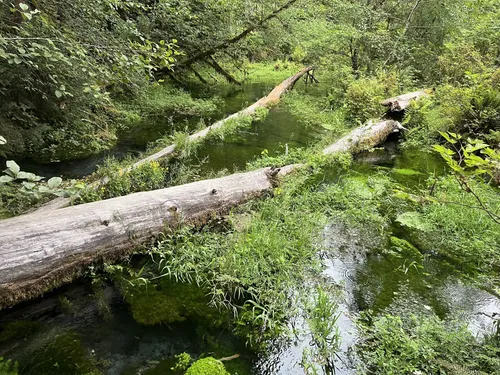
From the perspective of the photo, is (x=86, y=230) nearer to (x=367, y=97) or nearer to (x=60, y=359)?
(x=60, y=359)

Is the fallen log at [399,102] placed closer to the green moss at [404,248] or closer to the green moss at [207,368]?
the green moss at [404,248]

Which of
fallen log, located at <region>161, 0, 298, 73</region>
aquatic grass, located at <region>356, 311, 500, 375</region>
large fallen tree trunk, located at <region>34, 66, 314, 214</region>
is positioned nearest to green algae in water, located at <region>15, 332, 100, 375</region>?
large fallen tree trunk, located at <region>34, 66, 314, 214</region>

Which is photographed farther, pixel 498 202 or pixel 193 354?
pixel 498 202

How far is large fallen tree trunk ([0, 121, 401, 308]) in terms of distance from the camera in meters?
3.26

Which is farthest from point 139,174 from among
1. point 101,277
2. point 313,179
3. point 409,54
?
point 409,54

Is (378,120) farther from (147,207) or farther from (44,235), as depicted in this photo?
(44,235)

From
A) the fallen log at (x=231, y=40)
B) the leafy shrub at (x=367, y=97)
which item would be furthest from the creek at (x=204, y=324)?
the fallen log at (x=231, y=40)

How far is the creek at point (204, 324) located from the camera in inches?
118

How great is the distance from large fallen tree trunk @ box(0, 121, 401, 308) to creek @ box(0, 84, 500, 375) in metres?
0.30

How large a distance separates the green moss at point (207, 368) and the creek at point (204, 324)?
0.80ft

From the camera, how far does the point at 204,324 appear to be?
11.4 ft

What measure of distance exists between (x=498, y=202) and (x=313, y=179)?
302 centimetres

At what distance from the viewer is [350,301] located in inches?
153

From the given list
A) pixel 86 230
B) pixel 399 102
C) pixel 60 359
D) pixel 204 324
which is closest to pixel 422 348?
pixel 204 324
